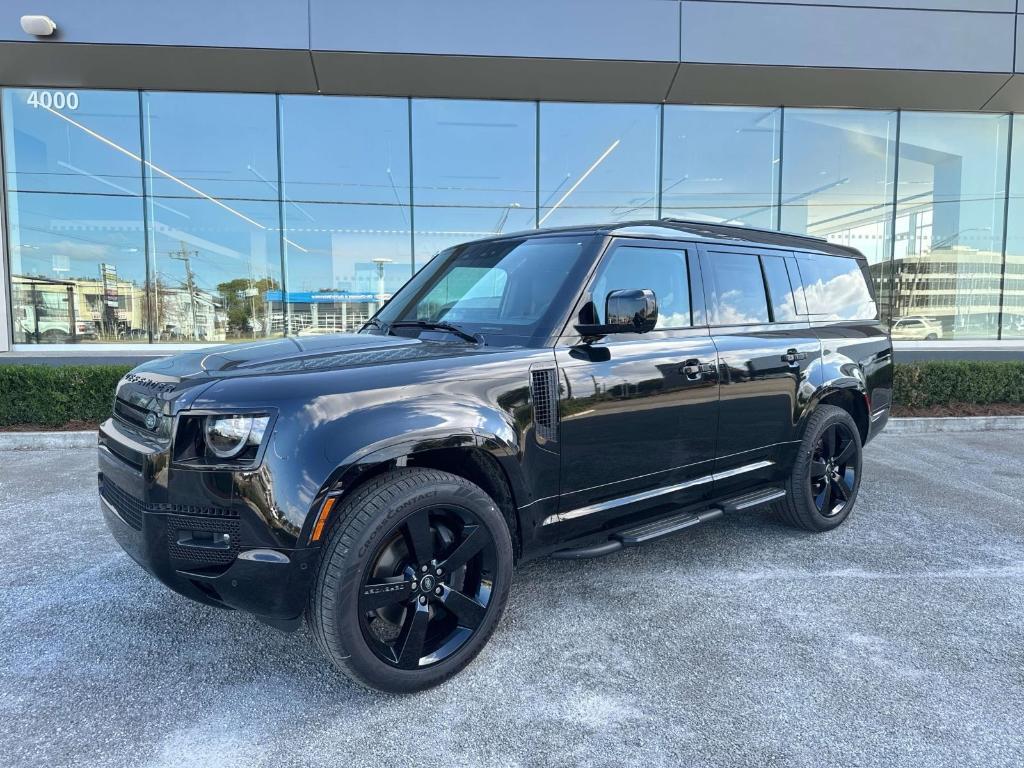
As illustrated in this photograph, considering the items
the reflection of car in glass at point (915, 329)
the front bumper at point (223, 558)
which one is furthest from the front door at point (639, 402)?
the reflection of car in glass at point (915, 329)

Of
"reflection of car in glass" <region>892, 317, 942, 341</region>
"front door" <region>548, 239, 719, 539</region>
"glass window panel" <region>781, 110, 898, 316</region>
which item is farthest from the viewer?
"reflection of car in glass" <region>892, 317, 942, 341</region>

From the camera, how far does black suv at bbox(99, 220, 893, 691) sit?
93.4 inches

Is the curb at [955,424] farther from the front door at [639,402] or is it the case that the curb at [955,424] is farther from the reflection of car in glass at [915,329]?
the front door at [639,402]

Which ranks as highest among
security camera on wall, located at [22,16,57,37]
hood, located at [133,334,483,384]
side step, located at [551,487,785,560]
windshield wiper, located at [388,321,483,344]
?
security camera on wall, located at [22,16,57,37]

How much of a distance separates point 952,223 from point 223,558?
14643 mm

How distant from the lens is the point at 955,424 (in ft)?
28.3

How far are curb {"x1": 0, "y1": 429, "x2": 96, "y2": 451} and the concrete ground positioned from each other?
3.44 m

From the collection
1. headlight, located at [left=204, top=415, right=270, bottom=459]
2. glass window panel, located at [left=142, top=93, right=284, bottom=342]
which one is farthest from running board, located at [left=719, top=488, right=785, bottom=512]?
glass window panel, located at [left=142, top=93, right=284, bottom=342]

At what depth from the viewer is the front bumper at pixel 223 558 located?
7.67 ft

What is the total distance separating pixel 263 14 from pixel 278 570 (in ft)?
31.7

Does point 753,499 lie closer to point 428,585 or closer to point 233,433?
point 428,585

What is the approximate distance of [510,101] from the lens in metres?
11.2

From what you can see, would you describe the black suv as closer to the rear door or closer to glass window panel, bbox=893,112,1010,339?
the rear door

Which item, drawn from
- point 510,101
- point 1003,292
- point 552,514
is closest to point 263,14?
point 510,101
